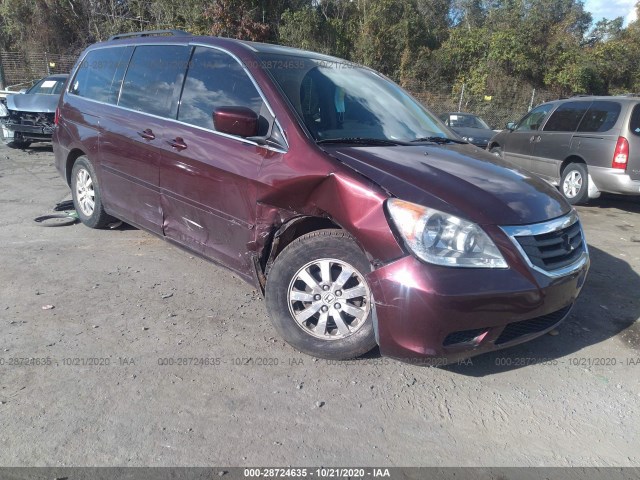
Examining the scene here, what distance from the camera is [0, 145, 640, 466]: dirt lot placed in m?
2.56

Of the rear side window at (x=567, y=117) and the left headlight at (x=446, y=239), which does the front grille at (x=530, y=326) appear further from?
the rear side window at (x=567, y=117)

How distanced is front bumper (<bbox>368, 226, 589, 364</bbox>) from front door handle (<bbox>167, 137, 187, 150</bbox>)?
1905mm

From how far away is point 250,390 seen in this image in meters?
3.00

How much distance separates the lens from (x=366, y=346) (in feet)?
10.4

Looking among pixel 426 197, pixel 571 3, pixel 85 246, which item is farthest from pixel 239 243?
pixel 571 3

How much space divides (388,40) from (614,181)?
74.1 feet

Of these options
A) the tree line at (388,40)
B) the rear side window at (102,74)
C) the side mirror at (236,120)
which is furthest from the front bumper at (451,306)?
the tree line at (388,40)

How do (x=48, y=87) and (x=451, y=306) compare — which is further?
(x=48, y=87)

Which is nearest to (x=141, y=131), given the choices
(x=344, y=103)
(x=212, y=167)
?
(x=212, y=167)

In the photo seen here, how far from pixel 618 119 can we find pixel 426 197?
6401 millimetres

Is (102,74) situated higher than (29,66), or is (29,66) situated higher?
(29,66)

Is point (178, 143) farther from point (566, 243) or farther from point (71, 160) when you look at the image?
point (566, 243)

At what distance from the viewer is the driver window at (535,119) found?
9648 millimetres

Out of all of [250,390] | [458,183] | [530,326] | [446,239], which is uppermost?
[458,183]
